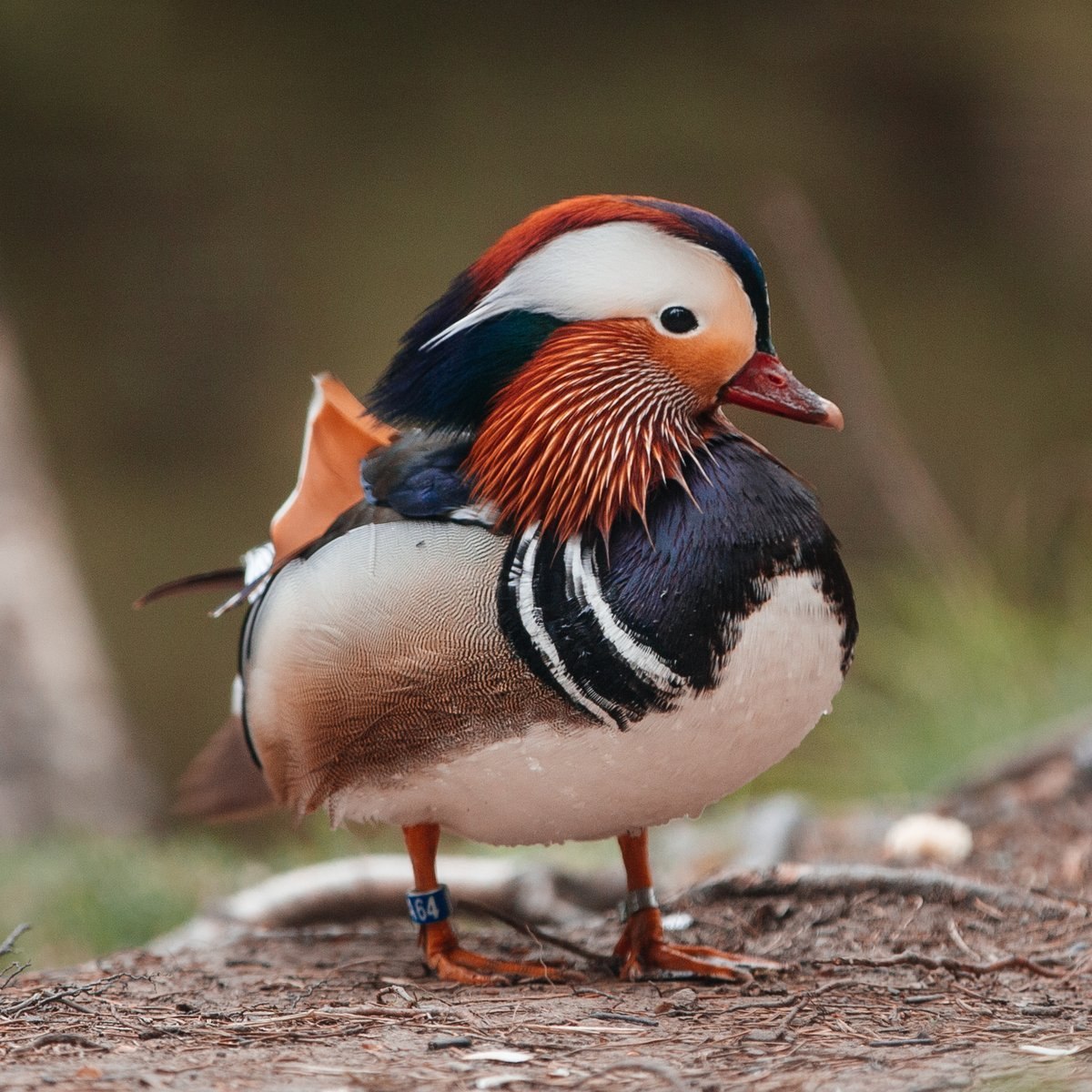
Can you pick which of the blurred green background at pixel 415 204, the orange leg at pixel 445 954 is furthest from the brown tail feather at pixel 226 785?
the blurred green background at pixel 415 204

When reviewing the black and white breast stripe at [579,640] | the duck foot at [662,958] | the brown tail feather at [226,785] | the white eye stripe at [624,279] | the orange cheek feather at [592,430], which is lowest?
the duck foot at [662,958]

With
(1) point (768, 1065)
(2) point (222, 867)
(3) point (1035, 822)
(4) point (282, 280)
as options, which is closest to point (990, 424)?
(4) point (282, 280)

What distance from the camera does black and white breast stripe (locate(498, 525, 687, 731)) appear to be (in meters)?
2.12

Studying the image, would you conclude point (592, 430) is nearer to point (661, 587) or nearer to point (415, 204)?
point (661, 587)

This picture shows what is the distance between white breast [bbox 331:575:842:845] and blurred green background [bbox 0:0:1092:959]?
561 cm

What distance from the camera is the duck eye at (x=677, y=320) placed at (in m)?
2.22

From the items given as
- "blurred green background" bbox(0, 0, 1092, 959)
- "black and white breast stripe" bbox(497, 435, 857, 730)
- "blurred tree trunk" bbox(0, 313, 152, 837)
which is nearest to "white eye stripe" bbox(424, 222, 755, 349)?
"black and white breast stripe" bbox(497, 435, 857, 730)

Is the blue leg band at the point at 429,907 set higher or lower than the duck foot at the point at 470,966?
higher

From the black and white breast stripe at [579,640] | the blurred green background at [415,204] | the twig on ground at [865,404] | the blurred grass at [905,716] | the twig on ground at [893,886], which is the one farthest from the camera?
the blurred green background at [415,204]

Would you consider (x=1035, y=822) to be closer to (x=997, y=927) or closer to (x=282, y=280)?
(x=997, y=927)

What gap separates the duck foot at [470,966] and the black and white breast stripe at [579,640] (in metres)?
0.55

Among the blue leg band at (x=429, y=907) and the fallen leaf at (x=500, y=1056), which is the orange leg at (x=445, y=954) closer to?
the blue leg band at (x=429, y=907)

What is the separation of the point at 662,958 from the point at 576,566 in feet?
2.36

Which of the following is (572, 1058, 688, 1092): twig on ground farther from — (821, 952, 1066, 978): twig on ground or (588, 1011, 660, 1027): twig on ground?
(821, 952, 1066, 978): twig on ground
